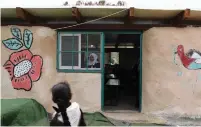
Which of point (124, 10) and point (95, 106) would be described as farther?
point (95, 106)

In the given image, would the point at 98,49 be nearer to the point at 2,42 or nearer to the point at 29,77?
the point at 29,77

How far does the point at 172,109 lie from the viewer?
8906 mm

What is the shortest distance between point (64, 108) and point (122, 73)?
1103 centimetres

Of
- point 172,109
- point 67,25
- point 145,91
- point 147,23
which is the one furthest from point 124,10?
Result: point 172,109

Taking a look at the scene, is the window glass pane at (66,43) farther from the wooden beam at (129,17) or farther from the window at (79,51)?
the wooden beam at (129,17)

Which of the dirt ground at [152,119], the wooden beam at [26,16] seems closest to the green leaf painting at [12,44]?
the wooden beam at [26,16]

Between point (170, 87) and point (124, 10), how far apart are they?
92.8 inches

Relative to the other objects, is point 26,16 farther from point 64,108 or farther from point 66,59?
point 64,108

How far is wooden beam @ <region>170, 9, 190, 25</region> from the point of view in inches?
324

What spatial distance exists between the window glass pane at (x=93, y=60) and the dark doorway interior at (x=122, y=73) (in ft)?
4.47

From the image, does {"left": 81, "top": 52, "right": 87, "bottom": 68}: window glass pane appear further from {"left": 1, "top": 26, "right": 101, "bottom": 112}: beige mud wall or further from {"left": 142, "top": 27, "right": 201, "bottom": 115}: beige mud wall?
{"left": 142, "top": 27, "right": 201, "bottom": 115}: beige mud wall

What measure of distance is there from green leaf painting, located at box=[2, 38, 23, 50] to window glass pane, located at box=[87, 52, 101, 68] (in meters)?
1.85

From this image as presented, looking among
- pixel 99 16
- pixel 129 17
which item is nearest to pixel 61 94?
pixel 129 17

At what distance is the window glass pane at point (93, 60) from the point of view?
9094mm
